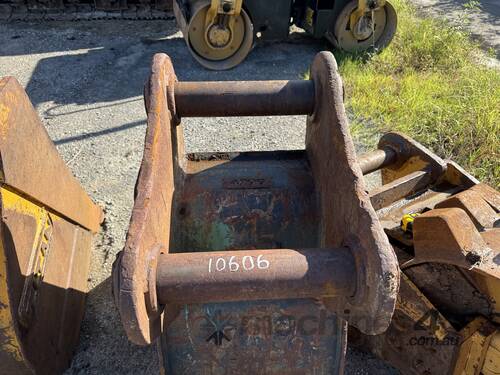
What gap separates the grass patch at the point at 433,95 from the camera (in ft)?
14.0

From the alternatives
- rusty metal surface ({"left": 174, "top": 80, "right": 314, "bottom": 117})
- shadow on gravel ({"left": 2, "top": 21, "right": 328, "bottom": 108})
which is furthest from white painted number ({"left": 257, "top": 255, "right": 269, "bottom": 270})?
shadow on gravel ({"left": 2, "top": 21, "right": 328, "bottom": 108})

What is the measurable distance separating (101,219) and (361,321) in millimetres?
2447

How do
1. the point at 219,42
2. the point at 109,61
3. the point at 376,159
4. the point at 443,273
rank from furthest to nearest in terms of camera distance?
the point at 109,61, the point at 219,42, the point at 376,159, the point at 443,273

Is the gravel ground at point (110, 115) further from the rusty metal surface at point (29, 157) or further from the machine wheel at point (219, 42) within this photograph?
the rusty metal surface at point (29, 157)

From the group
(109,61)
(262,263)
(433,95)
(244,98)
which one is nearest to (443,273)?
(262,263)

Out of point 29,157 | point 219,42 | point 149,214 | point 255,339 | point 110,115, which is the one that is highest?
point 149,214

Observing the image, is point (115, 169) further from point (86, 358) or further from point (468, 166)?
point (468, 166)

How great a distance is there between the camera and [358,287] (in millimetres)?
1339

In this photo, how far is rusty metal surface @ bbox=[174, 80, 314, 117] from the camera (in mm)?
2123

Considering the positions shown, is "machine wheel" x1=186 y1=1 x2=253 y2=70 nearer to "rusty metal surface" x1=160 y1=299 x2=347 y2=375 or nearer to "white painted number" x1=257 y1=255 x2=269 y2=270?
"rusty metal surface" x1=160 y1=299 x2=347 y2=375

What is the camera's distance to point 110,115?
484 centimetres

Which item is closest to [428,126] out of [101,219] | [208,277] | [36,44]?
[101,219]

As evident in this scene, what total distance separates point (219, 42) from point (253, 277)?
4814mm

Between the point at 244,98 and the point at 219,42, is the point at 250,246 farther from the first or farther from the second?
the point at 219,42
